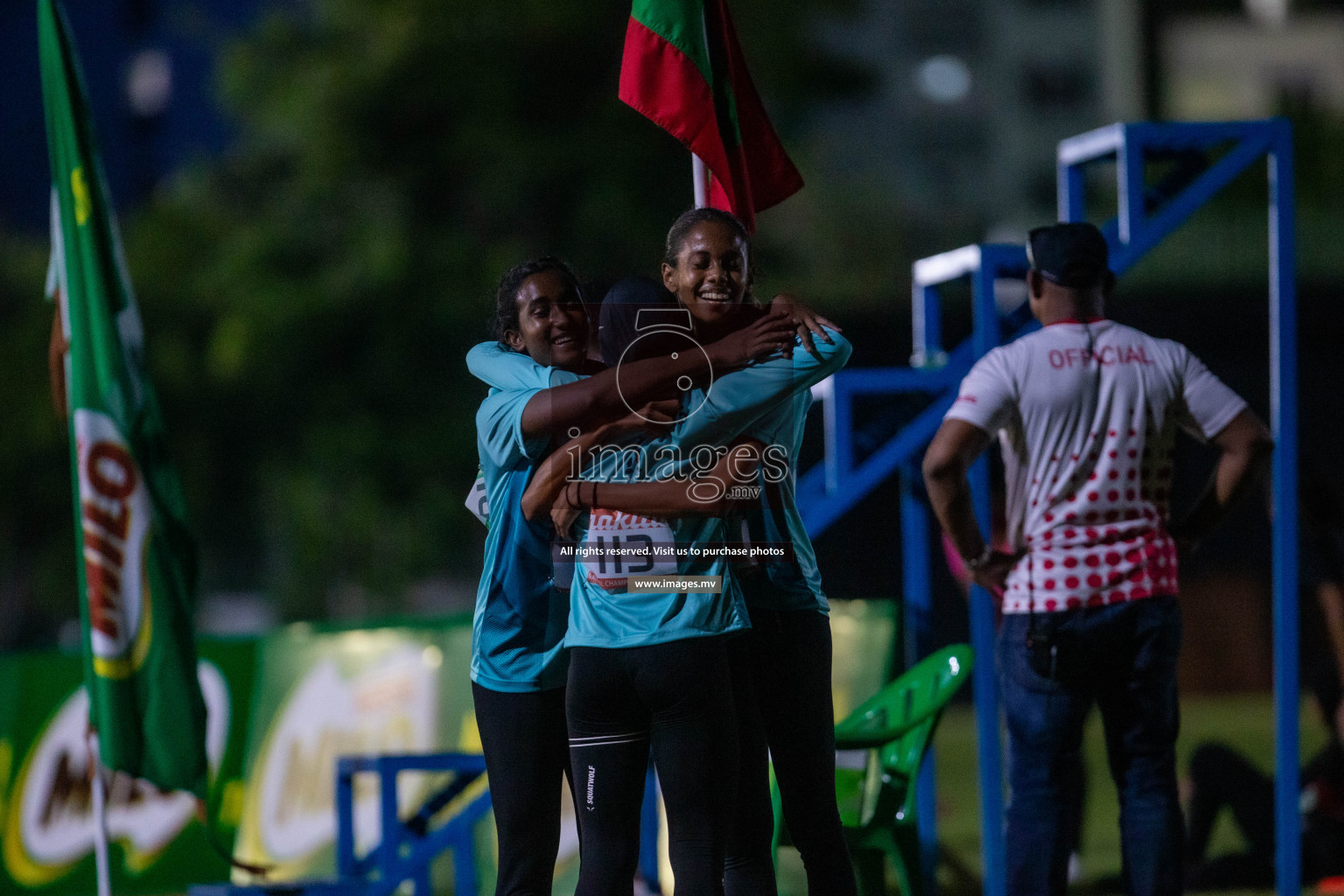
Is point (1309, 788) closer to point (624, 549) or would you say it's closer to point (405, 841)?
point (405, 841)

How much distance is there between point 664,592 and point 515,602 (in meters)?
0.60

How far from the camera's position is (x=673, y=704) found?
11.1 ft

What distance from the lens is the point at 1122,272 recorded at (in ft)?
18.4

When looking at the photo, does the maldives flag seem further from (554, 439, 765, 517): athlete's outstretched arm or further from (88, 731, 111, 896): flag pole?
(88, 731, 111, 896): flag pole

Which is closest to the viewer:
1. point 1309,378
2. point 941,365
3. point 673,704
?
point 673,704

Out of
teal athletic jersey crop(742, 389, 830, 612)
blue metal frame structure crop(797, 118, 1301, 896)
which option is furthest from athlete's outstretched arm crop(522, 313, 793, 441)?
blue metal frame structure crop(797, 118, 1301, 896)

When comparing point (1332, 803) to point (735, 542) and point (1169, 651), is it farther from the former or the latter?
point (735, 542)

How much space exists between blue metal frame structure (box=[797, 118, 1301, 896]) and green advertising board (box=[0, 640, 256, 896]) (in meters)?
3.33

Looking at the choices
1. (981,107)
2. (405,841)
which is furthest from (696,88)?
(981,107)

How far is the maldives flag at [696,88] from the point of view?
4.44 meters

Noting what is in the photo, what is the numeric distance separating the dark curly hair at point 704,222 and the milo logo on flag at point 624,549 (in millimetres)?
598

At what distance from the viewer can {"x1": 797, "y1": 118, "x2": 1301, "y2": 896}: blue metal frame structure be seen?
17.2 ft

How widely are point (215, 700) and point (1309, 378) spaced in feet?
41.1

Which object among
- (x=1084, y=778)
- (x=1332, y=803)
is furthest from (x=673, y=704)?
(x=1332, y=803)
